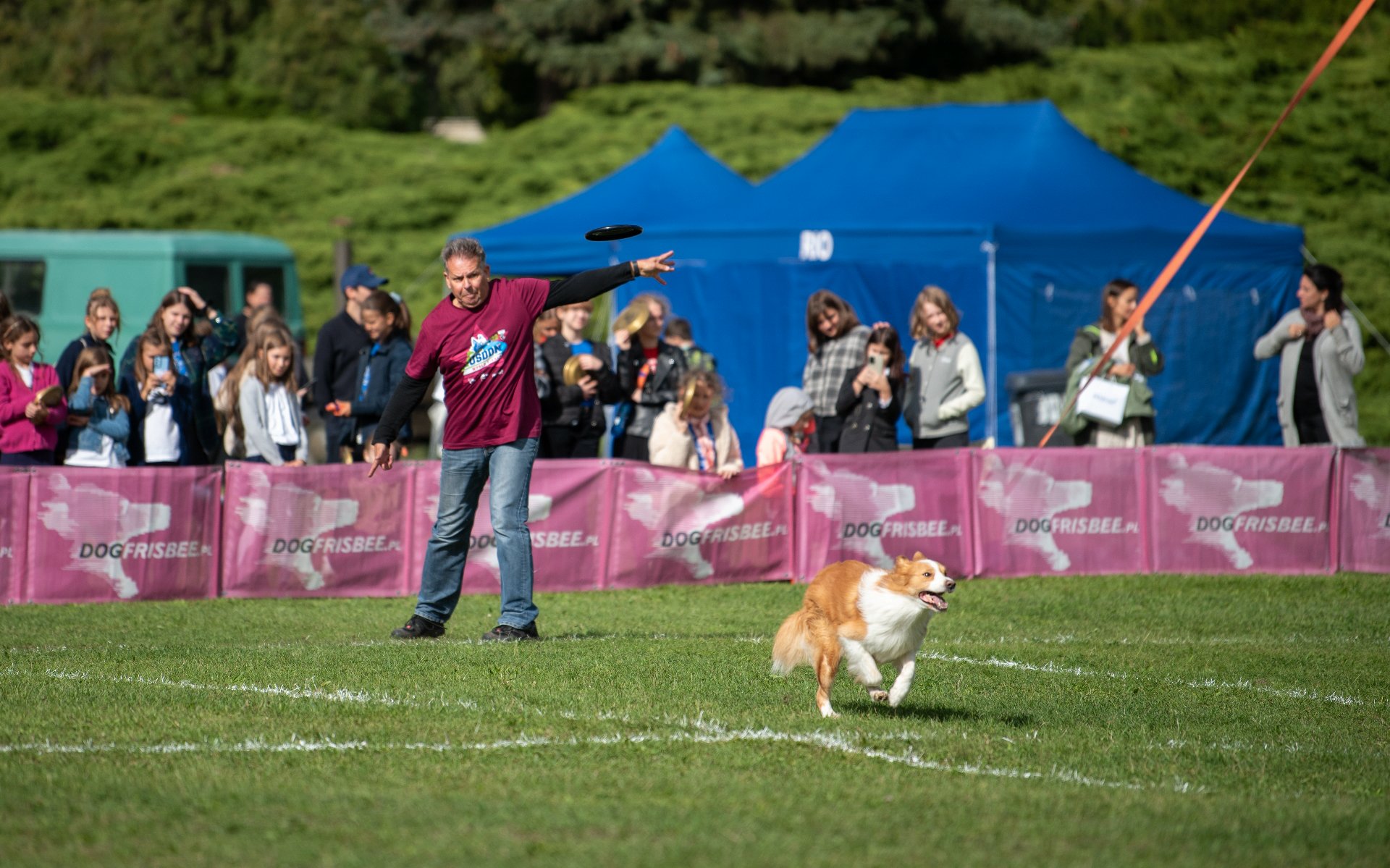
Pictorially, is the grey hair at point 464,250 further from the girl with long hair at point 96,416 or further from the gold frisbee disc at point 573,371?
the girl with long hair at point 96,416

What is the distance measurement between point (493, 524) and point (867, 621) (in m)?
2.55

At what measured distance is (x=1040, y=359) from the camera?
A: 1770cm

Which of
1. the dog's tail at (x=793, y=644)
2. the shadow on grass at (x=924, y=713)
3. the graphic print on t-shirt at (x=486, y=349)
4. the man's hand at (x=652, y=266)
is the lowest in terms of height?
the shadow on grass at (x=924, y=713)

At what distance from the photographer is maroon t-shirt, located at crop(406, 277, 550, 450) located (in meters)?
8.34

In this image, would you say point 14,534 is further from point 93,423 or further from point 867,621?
point 867,621

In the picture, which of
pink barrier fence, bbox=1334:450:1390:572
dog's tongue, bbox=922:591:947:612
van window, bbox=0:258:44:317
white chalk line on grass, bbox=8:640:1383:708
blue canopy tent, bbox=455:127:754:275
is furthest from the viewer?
van window, bbox=0:258:44:317

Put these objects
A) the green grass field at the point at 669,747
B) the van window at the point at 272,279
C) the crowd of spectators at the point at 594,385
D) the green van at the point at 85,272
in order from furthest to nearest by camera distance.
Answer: the van window at the point at 272,279
the green van at the point at 85,272
the crowd of spectators at the point at 594,385
the green grass field at the point at 669,747

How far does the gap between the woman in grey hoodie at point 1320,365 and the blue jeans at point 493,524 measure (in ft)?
23.9

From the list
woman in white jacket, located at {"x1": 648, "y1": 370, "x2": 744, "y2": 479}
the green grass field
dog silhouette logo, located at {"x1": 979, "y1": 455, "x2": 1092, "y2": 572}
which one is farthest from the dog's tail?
dog silhouette logo, located at {"x1": 979, "y1": 455, "x2": 1092, "y2": 572}

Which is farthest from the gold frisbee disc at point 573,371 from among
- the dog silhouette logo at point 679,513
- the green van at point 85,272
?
the green van at point 85,272

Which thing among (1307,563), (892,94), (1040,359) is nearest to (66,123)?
(892,94)

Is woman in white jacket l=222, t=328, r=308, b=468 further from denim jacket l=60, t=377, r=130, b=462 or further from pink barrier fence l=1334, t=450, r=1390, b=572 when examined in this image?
pink barrier fence l=1334, t=450, r=1390, b=572

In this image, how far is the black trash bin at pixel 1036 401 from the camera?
1620 centimetres

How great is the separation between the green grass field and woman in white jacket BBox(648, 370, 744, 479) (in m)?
2.16
